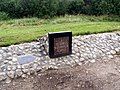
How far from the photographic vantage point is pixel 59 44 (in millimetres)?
7988

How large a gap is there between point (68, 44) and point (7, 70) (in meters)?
1.93

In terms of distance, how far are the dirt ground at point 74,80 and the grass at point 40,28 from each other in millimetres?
1977

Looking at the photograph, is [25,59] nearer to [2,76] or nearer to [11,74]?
[11,74]

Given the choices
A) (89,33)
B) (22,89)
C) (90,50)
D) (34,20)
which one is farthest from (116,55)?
(34,20)

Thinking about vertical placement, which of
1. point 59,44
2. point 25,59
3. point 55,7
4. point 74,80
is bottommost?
point 74,80

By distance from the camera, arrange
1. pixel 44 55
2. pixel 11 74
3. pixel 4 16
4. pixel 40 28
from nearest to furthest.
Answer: pixel 11 74 → pixel 44 55 → pixel 40 28 → pixel 4 16

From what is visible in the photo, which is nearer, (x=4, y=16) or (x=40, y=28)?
(x=40, y=28)

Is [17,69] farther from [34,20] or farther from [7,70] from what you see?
[34,20]

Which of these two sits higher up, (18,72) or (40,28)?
(40,28)

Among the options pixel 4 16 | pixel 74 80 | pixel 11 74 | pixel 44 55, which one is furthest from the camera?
pixel 4 16

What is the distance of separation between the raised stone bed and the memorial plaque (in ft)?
0.49

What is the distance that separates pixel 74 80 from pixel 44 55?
138 centimetres

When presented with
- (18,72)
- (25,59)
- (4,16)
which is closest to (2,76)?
(18,72)

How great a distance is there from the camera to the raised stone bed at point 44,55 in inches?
297
